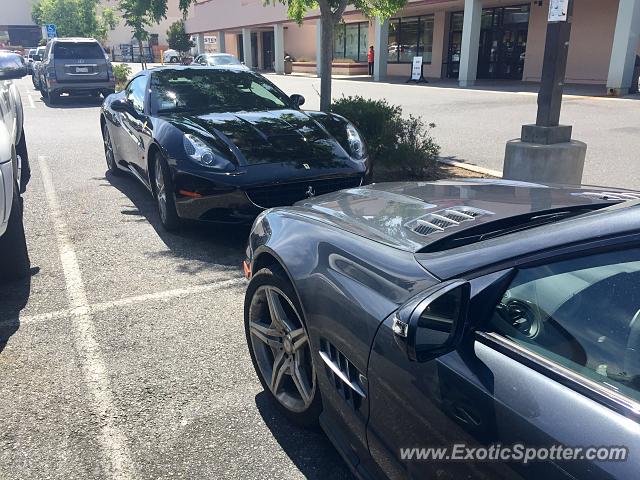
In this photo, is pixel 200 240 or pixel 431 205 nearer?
pixel 431 205

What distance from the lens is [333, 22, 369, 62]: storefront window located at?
118ft

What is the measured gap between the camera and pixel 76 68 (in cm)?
1730

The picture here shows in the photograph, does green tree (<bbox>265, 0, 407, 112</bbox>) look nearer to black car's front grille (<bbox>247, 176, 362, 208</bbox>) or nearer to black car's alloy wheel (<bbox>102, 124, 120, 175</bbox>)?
black car's alloy wheel (<bbox>102, 124, 120, 175</bbox>)

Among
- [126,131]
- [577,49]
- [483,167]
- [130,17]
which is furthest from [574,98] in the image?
[130,17]

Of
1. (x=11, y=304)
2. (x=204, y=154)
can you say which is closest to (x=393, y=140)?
(x=204, y=154)

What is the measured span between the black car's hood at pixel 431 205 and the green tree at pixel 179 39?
56.9 metres

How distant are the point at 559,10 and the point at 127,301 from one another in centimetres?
502

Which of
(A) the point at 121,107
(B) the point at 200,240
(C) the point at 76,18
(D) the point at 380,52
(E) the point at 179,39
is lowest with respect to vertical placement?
(B) the point at 200,240

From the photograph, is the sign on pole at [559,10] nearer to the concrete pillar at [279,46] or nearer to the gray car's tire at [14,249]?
the gray car's tire at [14,249]

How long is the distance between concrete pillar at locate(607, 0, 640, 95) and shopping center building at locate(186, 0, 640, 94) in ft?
0.09

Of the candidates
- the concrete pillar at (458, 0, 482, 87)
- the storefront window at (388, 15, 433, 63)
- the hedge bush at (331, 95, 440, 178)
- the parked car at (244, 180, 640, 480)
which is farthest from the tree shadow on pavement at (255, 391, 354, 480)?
the storefront window at (388, 15, 433, 63)

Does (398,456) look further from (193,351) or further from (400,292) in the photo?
(193,351)

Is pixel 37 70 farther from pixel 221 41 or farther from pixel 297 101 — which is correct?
pixel 221 41

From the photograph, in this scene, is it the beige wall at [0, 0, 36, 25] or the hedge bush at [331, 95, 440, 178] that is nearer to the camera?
the hedge bush at [331, 95, 440, 178]
